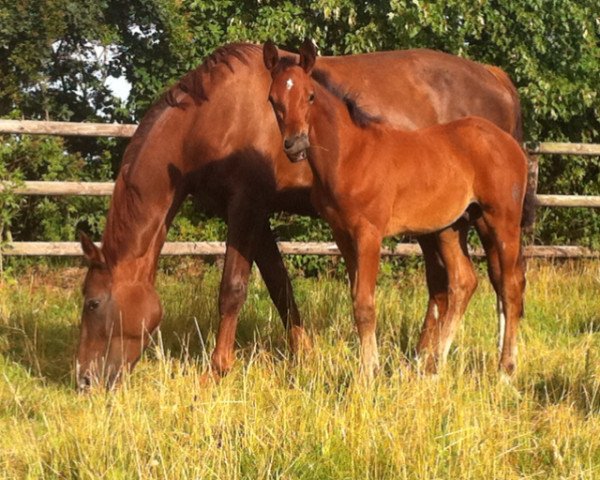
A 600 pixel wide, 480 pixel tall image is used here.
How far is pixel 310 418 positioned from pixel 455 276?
85.4 inches

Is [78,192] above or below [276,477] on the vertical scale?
below

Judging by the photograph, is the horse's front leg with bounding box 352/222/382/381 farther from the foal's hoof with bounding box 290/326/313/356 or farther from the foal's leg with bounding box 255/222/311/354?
the foal's leg with bounding box 255/222/311/354

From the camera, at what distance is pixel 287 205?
6.30m

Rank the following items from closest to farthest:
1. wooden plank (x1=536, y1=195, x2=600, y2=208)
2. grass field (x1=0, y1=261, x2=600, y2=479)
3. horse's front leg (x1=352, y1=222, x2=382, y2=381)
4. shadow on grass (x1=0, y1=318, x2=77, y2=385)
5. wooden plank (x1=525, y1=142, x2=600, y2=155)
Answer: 1. grass field (x1=0, y1=261, x2=600, y2=479)
2. horse's front leg (x1=352, y1=222, x2=382, y2=381)
3. shadow on grass (x1=0, y1=318, x2=77, y2=385)
4. wooden plank (x1=525, y1=142, x2=600, y2=155)
5. wooden plank (x1=536, y1=195, x2=600, y2=208)

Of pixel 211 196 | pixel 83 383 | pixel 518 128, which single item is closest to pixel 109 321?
pixel 83 383

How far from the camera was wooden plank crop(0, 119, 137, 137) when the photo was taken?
368 inches

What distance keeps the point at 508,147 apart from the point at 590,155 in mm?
5611

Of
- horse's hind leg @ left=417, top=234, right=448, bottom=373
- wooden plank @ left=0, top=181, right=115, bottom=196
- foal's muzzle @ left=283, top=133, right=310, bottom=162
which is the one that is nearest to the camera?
foal's muzzle @ left=283, top=133, right=310, bottom=162

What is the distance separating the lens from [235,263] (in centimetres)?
595

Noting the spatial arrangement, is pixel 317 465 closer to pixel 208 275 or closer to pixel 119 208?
pixel 119 208

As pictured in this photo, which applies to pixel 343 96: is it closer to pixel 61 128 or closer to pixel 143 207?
pixel 143 207

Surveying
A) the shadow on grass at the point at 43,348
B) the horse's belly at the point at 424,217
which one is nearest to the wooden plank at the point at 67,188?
the shadow on grass at the point at 43,348

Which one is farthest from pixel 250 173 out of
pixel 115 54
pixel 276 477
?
pixel 115 54

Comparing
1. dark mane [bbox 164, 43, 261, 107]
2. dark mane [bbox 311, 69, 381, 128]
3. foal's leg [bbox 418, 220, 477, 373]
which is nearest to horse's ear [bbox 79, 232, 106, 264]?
dark mane [bbox 164, 43, 261, 107]
